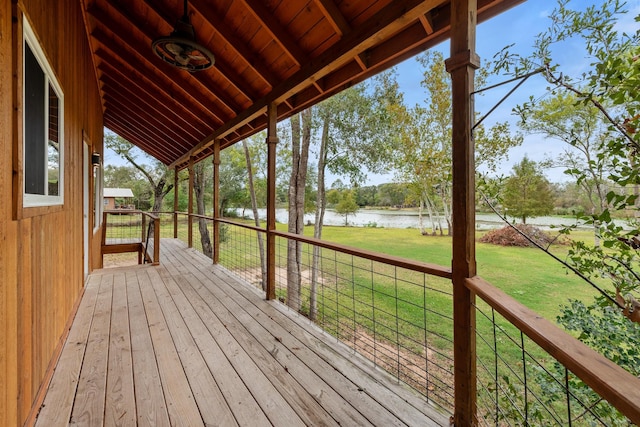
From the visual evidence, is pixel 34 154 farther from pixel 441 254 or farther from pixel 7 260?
pixel 441 254

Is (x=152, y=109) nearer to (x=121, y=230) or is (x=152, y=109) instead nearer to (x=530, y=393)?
(x=530, y=393)

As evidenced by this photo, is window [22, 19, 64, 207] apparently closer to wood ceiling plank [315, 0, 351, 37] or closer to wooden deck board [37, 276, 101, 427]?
wooden deck board [37, 276, 101, 427]

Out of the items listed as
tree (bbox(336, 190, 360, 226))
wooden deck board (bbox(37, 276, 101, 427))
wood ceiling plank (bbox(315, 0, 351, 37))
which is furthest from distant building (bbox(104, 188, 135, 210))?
wood ceiling plank (bbox(315, 0, 351, 37))

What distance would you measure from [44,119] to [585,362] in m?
2.85

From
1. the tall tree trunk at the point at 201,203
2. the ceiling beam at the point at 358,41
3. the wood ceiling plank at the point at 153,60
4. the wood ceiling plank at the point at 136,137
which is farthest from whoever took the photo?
the tall tree trunk at the point at 201,203

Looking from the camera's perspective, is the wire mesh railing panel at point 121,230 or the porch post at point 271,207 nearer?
the porch post at point 271,207

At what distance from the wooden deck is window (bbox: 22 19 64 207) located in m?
1.24

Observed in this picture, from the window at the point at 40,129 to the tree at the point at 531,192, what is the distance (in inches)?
141

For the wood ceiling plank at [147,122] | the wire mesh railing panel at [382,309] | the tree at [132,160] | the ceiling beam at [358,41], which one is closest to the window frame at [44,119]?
the ceiling beam at [358,41]

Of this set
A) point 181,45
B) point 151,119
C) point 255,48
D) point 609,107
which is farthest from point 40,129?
point 151,119

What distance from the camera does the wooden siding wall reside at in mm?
1146

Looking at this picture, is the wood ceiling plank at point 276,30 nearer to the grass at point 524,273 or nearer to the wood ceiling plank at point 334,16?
the wood ceiling plank at point 334,16

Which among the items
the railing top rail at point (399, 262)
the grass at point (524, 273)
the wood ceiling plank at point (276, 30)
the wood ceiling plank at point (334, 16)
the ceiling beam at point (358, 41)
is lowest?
the grass at point (524, 273)

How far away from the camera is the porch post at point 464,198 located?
1476 millimetres
